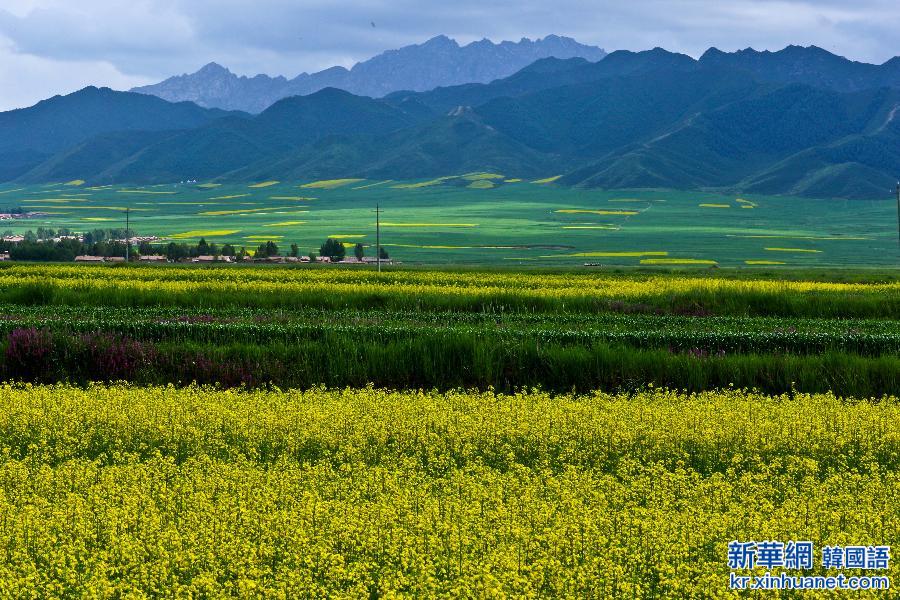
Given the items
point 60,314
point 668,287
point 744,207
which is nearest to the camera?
point 60,314

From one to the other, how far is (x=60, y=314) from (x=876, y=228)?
5817 inches

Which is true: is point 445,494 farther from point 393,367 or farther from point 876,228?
point 876,228

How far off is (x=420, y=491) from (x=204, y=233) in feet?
419

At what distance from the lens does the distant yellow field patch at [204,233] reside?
128 metres

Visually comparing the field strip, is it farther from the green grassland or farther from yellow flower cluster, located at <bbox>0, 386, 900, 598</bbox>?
yellow flower cluster, located at <bbox>0, 386, 900, 598</bbox>

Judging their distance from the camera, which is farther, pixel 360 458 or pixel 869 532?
pixel 360 458

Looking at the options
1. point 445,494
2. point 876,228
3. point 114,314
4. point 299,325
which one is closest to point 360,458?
point 445,494

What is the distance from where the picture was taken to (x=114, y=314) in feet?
91.3

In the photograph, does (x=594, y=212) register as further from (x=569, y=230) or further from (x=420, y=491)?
(x=420, y=491)

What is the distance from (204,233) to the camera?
13375 cm

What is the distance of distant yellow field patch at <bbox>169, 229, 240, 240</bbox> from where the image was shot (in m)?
128

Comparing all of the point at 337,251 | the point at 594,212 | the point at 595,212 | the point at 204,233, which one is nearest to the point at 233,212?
the point at 204,233

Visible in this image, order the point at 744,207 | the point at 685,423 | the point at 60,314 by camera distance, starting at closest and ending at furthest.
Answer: the point at 685,423 → the point at 60,314 → the point at 744,207

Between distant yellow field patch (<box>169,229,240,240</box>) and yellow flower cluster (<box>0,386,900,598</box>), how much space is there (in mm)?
115125
